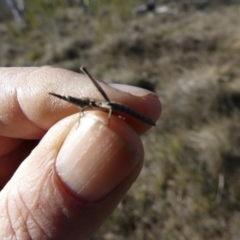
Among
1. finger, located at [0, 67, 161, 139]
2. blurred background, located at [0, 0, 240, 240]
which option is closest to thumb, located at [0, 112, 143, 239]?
finger, located at [0, 67, 161, 139]

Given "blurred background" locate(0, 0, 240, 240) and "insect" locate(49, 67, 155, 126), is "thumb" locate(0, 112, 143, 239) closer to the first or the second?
"insect" locate(49, 67, 155, 126)

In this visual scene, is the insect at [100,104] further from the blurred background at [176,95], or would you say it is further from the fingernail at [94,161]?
the blurred background at [176,95]

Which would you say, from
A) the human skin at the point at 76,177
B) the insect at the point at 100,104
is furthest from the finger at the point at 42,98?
the insect at the point at 100,104

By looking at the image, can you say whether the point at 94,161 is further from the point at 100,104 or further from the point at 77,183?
the point at 100,104

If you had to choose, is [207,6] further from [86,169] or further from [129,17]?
[86,169]

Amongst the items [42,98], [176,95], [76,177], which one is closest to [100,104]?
[76,177]

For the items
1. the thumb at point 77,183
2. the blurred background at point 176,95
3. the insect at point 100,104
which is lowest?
the blurred background at point 176,95

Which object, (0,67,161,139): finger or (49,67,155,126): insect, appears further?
(0,67,161,139): finger
